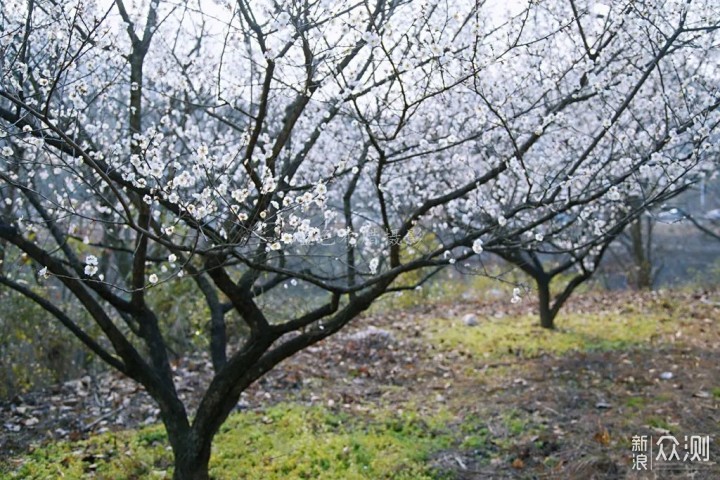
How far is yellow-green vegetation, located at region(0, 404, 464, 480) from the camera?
4539 millimetres

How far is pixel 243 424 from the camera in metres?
5.71

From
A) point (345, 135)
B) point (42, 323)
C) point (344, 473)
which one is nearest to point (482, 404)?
point (344, 473)

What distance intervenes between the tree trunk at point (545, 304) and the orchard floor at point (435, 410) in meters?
0.22

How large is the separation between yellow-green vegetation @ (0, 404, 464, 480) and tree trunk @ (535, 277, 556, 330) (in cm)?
339

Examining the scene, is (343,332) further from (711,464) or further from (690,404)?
(711,464)

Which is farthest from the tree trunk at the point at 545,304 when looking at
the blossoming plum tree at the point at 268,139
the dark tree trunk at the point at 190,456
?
the dark tree trunk at the point at 190,456

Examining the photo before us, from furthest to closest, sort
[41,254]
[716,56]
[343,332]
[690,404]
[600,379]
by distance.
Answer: [343,332] < [600,379] < [716,56] < [690,404] < [41,254]

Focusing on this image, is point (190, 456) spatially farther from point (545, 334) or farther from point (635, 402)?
point (545, 334)

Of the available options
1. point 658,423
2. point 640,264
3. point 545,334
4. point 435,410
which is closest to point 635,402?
point 658,423

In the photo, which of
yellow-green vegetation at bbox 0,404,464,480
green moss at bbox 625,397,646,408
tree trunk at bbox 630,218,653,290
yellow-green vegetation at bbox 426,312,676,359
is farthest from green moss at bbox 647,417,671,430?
tree trunk at bbox 630,218,653,290

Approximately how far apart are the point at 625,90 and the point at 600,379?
286cm

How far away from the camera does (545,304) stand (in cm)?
873

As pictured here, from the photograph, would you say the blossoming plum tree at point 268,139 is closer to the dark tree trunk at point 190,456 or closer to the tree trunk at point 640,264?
the dark tree trunk at point 190,456

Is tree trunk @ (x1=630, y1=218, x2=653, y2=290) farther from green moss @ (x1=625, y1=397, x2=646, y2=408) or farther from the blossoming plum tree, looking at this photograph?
green moss @ (x1=625, y1=397, x2=646, y2=408)
